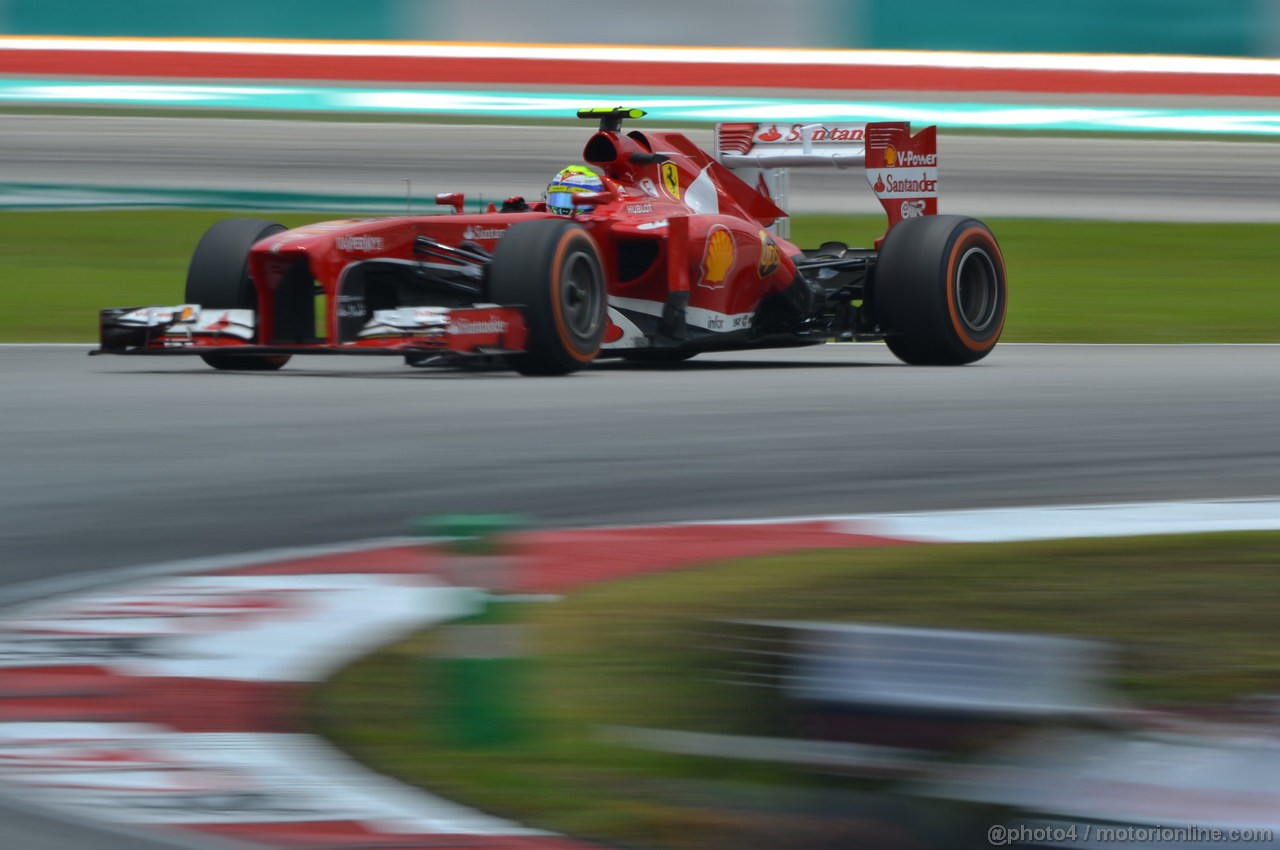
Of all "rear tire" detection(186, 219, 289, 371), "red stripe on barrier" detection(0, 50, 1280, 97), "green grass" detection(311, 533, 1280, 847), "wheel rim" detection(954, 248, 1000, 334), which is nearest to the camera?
"green grass" detection(311, 533, 1280, 847)

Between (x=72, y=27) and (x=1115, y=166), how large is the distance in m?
14.3

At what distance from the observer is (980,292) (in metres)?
12.6

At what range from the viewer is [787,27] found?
2858 cm

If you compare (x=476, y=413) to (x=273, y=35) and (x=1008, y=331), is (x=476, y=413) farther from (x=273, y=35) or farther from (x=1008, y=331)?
(x=273, y=35)

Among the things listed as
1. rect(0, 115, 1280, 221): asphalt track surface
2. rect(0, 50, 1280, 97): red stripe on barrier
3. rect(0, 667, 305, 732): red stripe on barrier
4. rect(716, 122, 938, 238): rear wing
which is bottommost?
rect(0, 667, 305, 732): red stripe on barrier

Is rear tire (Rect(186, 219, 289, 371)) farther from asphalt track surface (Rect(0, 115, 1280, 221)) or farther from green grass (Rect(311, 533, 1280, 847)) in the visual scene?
asphalt track surface (Rect(0, 115, 1280, 221))

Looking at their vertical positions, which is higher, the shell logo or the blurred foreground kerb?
the shell logo

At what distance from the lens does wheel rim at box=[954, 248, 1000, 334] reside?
1248 cm

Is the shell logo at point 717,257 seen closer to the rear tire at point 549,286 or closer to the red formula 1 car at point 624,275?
the red formula 1 car at point 624,275

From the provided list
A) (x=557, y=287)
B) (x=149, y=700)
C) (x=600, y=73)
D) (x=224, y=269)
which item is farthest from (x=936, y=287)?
(x=600, y=73)

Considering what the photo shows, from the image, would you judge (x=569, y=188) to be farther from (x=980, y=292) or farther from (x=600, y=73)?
(x=600, y=73)

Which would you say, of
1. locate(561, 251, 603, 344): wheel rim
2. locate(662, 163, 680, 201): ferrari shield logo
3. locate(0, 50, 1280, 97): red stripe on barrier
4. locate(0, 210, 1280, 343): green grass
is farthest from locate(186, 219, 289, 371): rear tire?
locate(0, 50, 1280, 97): red stripe on barrier

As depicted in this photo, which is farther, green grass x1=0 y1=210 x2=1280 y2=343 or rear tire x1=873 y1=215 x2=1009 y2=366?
green grass x1=0 y1=210 x2=1280 y2=343

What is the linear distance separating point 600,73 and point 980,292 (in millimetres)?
15265
